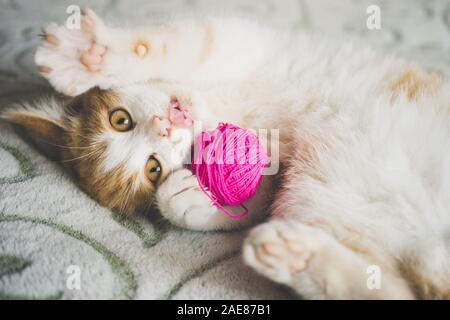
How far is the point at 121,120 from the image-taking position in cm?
87

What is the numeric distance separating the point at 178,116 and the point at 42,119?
0.32 meters

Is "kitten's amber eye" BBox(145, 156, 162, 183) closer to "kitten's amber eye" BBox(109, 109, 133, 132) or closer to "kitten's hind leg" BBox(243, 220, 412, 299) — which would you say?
"kitten's amber eye" BBox(109, 109, 133, 132)

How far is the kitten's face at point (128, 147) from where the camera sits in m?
0.83

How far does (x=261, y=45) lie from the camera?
40.1 inches

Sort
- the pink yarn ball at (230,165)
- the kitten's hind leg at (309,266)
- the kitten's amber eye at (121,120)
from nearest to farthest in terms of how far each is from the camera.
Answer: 1. the kitten's hind leg at (309,266)
2. the pink yarn ball at (230,165)
3. the kitten's amber eye at (121,120)

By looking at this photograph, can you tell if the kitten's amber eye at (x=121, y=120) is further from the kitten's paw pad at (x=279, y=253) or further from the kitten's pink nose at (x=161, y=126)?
the kitten's paw pad at (x=279, y=253)

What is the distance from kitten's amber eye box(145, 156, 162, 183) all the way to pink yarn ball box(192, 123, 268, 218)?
84 millimetres

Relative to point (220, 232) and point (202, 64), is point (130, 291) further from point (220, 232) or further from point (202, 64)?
point (202, 64)

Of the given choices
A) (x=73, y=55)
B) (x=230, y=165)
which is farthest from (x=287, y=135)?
(x=73, y=55)

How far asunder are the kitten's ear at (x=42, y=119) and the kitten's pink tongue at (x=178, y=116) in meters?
0.27

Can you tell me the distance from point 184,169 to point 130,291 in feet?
0.97

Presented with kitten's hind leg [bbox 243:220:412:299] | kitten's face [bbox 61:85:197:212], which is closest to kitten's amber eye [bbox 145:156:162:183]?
kitten's face [bbox 61:85:197:212]

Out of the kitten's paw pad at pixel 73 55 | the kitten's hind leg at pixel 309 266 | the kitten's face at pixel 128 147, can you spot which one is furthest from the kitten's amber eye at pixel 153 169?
the kitten's hind leg at pixel 309 266

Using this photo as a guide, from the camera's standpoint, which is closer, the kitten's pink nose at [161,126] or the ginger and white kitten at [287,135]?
the ginger and white kitten at [287,135]
